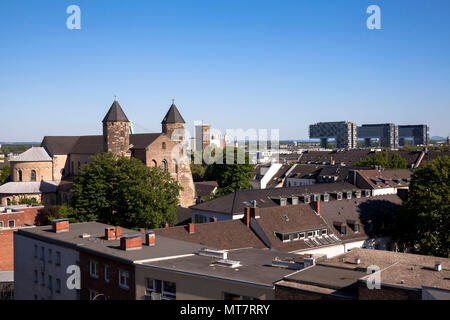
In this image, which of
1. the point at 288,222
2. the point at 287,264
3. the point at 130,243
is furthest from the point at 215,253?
the point at 288,222

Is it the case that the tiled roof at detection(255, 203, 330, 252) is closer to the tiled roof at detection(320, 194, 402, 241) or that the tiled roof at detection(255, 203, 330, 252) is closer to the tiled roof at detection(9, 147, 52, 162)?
the tiled roof at detection(320, 194, 402, 241)

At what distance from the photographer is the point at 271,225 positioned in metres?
36.6

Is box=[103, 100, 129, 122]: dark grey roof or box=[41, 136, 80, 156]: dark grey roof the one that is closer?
box=[103, 100, 129, 122]: dark grey roof

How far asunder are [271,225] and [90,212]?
16.1m

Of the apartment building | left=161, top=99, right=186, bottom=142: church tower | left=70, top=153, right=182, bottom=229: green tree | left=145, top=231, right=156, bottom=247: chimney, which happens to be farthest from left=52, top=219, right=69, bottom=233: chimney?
left=161, top=99, right=186, bottom=142: church tower

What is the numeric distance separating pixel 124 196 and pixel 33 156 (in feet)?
101

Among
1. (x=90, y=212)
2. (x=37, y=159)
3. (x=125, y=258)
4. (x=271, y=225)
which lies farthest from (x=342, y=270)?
(x=37, y=159)

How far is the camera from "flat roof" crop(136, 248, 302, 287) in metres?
17.6

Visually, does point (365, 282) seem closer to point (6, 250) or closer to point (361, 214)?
point (361, 214)

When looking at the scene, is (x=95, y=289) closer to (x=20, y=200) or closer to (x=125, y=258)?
(x=125, y=258)

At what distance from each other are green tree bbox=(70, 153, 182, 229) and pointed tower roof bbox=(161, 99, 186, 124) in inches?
638

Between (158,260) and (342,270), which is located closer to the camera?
(342,270)
